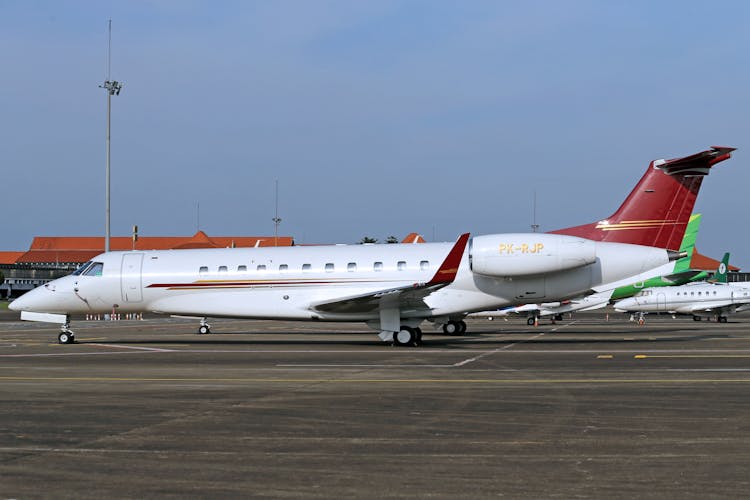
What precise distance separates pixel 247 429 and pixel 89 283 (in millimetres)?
19935

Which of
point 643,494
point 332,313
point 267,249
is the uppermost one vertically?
point 267,249

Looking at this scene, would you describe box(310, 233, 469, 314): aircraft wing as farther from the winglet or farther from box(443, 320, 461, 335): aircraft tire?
box(443, 320, 461, 335): aircraft tire

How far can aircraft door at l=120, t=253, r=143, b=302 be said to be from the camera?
28109 mm

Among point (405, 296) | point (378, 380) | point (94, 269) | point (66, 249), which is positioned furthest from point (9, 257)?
point (378, 380)

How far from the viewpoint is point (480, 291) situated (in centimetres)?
2666

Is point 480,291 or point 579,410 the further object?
point 480,291

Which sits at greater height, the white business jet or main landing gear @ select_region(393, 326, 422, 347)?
the white business jet

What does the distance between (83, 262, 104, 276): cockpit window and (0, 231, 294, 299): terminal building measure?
97127 mm

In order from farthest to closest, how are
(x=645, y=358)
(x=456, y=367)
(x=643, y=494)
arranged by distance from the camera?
(x=645, y=358) < (x=456, y=367) < (x=643, y=494)

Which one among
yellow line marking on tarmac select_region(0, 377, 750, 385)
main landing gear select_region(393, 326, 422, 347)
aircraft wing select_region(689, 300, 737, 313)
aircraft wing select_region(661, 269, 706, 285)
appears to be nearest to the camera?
yellow line marking on tarmac select_region(0, 377, 750, 385)

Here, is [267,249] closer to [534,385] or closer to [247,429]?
[534,385]

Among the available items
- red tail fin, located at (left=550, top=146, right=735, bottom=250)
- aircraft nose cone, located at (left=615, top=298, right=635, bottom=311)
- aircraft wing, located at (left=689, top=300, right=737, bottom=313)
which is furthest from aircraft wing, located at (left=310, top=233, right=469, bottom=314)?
aircraft wing, located at (left=689, top=300, right=737, bottom=313)

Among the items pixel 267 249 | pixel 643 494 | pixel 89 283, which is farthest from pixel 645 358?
pixel 89 283

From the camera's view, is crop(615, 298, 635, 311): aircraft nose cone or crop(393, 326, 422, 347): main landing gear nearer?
crop(393, 326, 422, 347): main landing gear
